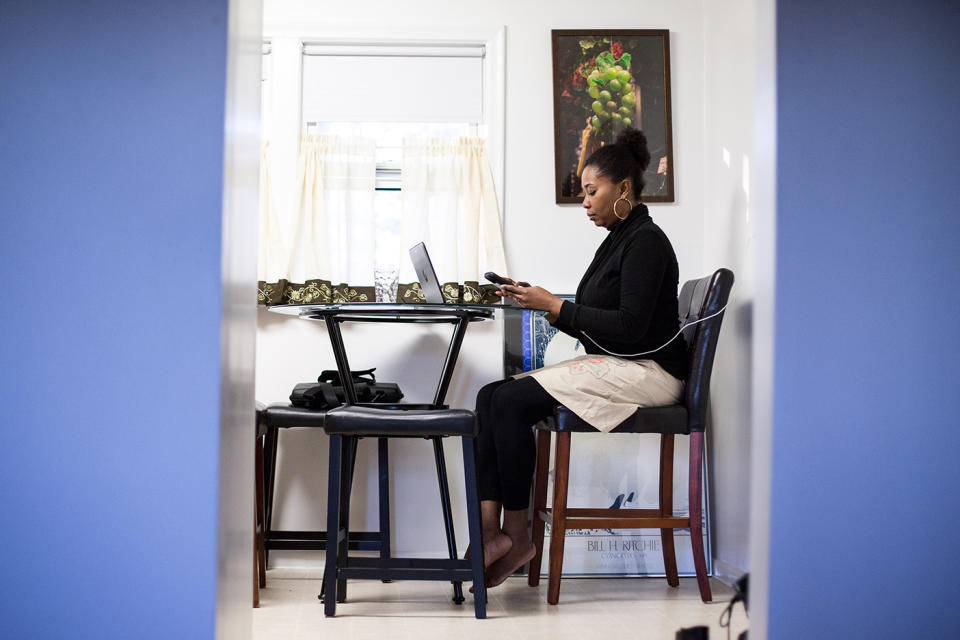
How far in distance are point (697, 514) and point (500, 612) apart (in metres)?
0.70

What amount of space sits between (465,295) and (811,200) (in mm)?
2033

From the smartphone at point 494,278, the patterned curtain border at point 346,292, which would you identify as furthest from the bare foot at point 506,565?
the patterned curtain border at point 346,292

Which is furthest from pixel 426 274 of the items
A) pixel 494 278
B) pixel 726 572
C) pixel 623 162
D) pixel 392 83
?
pixel 726 572

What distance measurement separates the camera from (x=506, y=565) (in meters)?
2.49

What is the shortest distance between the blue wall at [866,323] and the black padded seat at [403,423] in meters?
1.12

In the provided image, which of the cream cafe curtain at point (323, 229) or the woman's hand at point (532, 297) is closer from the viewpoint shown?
the woman's hand at point (532, 297)

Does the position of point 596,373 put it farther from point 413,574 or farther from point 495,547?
point 413,574

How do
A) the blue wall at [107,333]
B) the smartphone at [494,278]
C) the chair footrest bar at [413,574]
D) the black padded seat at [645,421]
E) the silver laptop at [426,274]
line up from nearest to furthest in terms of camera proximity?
1. the blue wall at [107,333]
2. the chair footrest bar at [413,574]
3. the smartphone at [494,278]
4. the black padded seat at [645,421]
5. the silver laptop at [426,274]

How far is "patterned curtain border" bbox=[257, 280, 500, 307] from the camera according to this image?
3.17 metres

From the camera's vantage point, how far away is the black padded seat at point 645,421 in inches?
100

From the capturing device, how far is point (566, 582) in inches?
116

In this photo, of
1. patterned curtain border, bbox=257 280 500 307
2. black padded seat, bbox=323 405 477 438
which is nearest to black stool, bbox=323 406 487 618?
black padded seat, bbox=323 405 477 438

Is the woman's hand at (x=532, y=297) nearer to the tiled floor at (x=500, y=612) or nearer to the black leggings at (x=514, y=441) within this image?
the black leggings at (x=514, y=441)

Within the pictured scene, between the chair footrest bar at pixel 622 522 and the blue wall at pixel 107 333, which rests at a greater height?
the blue wall at pixel 107 333
